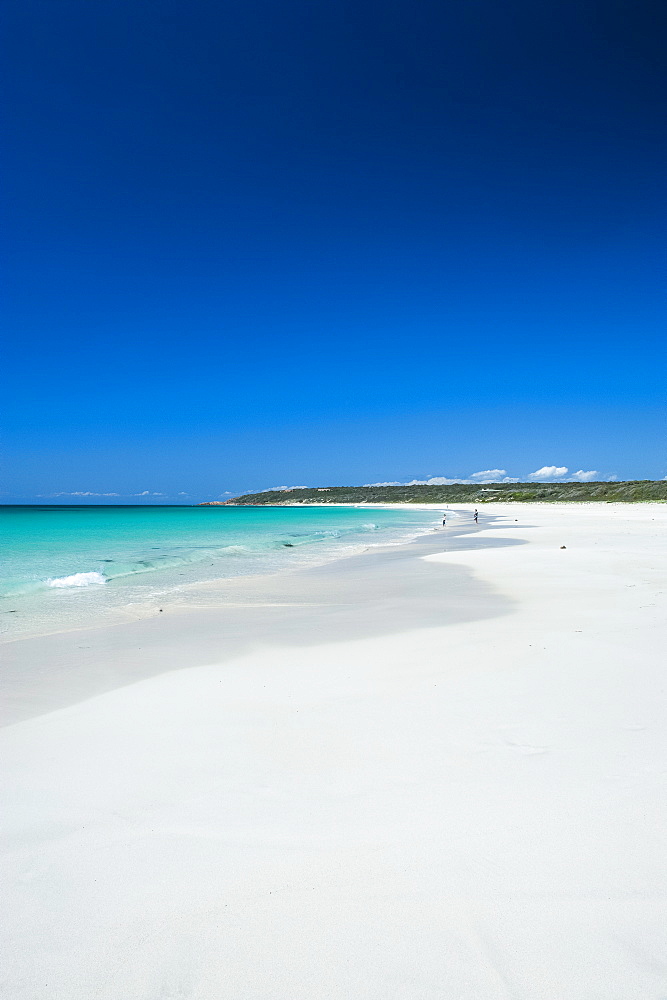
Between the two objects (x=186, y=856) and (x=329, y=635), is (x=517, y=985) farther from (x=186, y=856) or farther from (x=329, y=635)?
(x=329, y=635)

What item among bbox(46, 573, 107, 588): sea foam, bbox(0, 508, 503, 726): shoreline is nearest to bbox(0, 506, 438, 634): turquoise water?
bbox(46, 573, 107, 588): sea foam

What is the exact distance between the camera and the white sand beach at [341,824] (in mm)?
1983

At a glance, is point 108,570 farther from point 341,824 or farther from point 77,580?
point 341,824

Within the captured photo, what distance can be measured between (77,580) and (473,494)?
351 feet

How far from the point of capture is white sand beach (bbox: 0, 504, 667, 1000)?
1983 mm

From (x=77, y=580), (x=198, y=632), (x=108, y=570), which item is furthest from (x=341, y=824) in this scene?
(x=108, y=570)

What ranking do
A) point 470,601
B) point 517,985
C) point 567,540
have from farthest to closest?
point 567,540 → point 470,601 → point 517,985

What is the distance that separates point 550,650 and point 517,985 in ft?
13.9

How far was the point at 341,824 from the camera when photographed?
2787 millimetres

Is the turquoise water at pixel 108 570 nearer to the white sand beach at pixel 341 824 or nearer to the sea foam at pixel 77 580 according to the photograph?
the sea foam at pixel 77 580

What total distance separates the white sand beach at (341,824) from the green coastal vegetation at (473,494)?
59814 millimetres

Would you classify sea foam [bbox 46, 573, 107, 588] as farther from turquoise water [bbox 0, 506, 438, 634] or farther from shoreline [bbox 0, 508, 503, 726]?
shoreline [bbox 0, 508, 503, 726]

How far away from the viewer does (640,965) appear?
1934 millimetres

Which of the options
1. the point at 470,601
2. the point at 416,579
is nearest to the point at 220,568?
the point at 416,579
